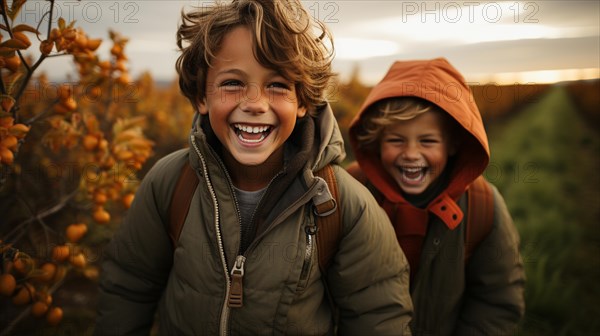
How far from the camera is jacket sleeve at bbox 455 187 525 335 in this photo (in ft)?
6.84

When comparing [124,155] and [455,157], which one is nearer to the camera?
[124,155]

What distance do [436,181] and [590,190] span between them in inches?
204

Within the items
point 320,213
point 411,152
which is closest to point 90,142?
point 320,213

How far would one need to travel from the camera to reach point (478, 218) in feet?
6.81

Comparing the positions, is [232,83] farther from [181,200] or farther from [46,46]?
[46,46]

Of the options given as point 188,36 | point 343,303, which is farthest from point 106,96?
point 343,303

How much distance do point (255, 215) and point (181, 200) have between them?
295mm

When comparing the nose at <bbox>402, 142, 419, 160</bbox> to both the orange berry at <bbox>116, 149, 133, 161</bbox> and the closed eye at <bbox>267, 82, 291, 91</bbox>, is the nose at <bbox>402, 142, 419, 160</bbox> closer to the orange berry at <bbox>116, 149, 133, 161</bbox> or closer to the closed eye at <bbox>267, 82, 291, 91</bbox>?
the closed eye at <bbox>267, 82, 291, 91</bbox>

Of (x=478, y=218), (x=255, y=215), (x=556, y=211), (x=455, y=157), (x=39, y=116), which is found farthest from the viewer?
(x=556, y=211)

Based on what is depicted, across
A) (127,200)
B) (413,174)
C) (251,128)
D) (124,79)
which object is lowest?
(127,200)

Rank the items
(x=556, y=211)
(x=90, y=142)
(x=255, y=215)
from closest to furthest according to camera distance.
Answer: (x=255, y=215)
(x=90, y=142)
(x=556, y=211)

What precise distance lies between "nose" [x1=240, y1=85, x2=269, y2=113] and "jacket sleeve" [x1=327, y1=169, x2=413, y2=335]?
0.40 m

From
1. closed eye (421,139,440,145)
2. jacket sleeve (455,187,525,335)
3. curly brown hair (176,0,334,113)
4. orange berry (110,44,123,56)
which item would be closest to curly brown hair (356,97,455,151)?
closed eye (421,139,440,145)

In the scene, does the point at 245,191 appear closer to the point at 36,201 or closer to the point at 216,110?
the point at 216,110
